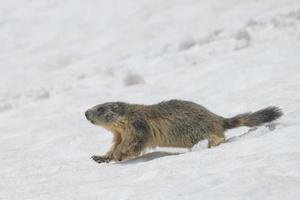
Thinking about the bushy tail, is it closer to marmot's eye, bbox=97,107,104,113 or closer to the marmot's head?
the marmot's head

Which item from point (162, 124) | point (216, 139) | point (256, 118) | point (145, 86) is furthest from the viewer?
point (145, 86)

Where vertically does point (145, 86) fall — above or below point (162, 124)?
above

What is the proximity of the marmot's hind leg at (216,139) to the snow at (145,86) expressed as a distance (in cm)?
18

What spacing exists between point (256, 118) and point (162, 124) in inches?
41.6

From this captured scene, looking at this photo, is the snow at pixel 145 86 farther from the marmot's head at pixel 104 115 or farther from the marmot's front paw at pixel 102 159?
the marmot's head at pixel 104 115

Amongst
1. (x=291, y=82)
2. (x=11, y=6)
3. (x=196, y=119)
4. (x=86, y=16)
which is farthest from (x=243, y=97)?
(x=11, y=6)

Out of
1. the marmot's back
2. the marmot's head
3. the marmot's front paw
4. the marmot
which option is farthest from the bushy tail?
the marmot's front paw

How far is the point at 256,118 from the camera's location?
844 cm

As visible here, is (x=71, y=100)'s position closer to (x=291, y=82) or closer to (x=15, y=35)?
(x=291, y=82)

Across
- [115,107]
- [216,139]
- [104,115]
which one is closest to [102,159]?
[104,115]

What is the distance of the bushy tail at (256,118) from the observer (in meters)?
8.36

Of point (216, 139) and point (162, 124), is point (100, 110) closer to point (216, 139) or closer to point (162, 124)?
point (162, 124)

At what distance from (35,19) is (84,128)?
1101 cm

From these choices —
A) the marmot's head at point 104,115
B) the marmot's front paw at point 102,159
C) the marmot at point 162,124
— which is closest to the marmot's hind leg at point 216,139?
the marmot at point 162,124
